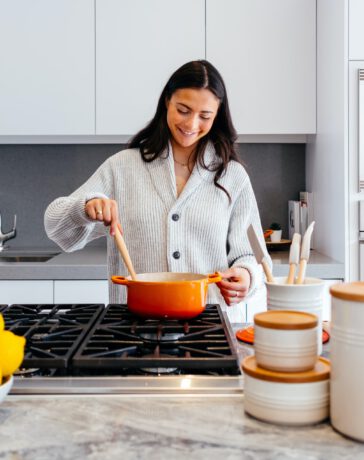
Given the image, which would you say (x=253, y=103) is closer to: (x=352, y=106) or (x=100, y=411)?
(x=352, y=106)

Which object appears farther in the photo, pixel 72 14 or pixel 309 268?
pixel 72 14

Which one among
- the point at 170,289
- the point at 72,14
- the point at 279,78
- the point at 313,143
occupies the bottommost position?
the point at 170,289

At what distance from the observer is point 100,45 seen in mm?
2705

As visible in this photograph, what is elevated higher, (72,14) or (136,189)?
(72,14)

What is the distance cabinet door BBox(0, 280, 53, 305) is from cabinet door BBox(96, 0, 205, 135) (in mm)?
786

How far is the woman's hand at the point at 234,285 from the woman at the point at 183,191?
5cm

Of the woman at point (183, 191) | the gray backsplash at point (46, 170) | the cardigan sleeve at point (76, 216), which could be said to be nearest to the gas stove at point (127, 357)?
the cardigan sleeve at point (76, 216)

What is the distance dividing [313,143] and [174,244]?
1427mm

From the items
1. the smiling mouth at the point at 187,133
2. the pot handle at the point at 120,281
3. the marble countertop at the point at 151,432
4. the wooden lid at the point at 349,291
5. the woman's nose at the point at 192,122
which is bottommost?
the marble countertop at the point at 151,432

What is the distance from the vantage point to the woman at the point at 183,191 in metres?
1.68

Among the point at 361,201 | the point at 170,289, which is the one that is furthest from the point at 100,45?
the point at 170,289

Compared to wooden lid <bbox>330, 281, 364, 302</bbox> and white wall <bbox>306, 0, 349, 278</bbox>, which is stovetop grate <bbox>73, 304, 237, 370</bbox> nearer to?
wooden lid <bbox>330, 281, 364, 302</bbox>

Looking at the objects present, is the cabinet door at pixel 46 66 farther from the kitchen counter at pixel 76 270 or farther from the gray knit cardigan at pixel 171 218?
the gray knit cardigan at pixel 171 218

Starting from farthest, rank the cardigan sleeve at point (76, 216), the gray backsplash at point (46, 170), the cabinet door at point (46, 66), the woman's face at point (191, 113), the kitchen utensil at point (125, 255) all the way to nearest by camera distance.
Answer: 1. the gray backsplash at point (46, 170)
2. the cabinet door at point (46, 66)
3. the woman's face at point (191, 113)
4. the cardigan sleeve at point (76, 216)
5. the kitchen utensil at point (125, 255)
